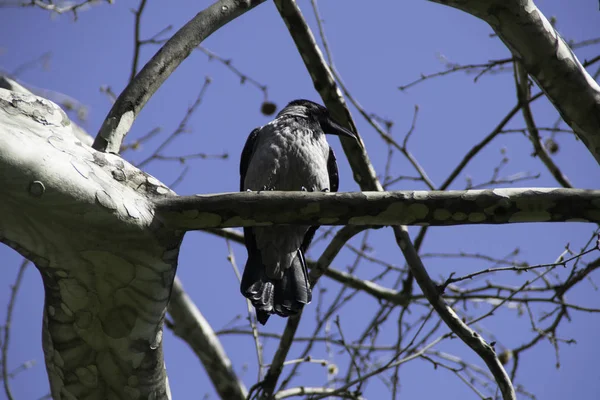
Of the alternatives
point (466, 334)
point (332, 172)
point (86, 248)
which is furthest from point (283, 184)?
point (86, 248)

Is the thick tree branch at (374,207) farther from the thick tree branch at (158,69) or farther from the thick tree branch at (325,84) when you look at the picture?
the thick tree branch at (325,84)

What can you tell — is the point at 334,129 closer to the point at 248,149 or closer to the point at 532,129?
the point at 248,149

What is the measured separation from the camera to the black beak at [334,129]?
4080mm

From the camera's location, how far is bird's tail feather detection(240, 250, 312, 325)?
11.6ft

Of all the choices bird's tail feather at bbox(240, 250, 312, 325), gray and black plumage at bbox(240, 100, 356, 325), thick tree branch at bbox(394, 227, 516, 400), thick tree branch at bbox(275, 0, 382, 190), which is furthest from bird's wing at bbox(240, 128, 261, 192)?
thick tree branch at bbox(394, 227, 516, 400)

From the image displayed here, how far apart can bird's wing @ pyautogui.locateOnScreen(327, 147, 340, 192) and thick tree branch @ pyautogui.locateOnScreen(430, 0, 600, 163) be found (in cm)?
182

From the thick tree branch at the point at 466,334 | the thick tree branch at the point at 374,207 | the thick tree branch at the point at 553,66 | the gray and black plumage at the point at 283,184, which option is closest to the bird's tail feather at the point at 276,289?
the gray and black plumage at the point at 283,184

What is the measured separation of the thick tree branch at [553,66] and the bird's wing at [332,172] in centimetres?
182

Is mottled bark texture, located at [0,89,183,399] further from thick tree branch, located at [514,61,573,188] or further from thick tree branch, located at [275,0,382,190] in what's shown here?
thick tree branch, located at [514,61,573,188]

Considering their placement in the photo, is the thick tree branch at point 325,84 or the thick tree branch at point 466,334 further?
the thick tree branch at point 325,84

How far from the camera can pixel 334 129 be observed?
4.42 m

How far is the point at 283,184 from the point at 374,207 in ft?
5.55

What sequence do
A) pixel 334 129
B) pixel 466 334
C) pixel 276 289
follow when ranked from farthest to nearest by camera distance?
1. pixel 334 129
2. pixel 276 289
3. pixel 466 334

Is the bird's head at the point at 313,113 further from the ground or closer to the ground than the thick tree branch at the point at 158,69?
further from the ground
